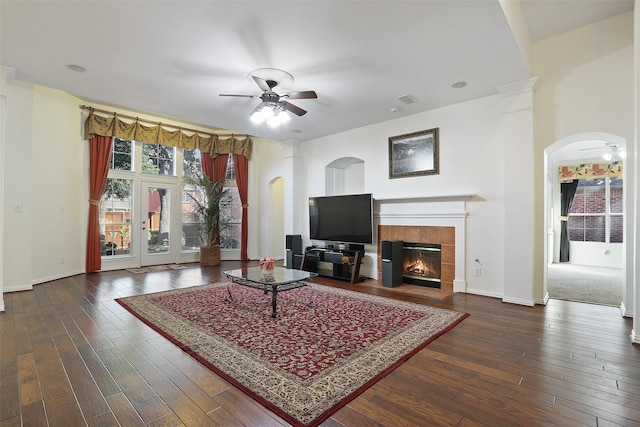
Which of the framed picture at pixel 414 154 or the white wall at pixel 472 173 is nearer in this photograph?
the white wall at pixel 472 173

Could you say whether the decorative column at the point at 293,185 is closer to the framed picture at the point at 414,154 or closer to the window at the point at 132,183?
the framed picture at the point at 414,154

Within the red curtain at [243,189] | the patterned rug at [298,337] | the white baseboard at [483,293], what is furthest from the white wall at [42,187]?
the white baseboard at [483,293]

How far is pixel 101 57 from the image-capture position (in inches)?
129

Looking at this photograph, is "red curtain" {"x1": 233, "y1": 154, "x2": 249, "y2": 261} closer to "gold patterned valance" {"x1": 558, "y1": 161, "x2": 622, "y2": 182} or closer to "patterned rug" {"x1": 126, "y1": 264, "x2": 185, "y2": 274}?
"patterned rug" {"x1": 126, "y1": 264, "x2": 185, "y2": 274}

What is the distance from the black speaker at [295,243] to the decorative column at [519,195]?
384cm

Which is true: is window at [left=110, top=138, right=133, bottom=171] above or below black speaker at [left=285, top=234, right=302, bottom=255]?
above

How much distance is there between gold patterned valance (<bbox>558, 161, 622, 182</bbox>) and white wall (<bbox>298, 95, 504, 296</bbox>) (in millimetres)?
5301

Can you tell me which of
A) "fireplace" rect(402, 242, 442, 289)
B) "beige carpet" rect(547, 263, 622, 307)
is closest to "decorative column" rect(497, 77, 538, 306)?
"beige carpet" rect(547, 263, 622, 307)

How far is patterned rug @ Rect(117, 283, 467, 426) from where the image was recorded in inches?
77.5

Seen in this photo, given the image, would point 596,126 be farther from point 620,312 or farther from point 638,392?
point 638,392

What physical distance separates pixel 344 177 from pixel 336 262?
83.0 inches

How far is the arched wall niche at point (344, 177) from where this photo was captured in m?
6.47

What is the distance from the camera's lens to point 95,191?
19.4 feet

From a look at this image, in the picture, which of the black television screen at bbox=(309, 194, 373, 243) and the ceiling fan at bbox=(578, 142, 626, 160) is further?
the ceiling fan at bbox=(578, 142, 626, 160)
